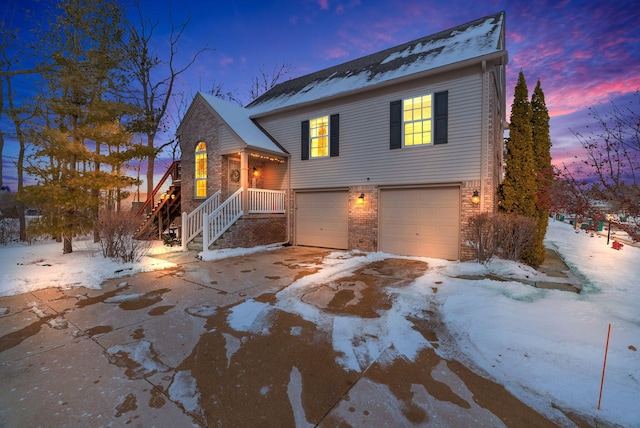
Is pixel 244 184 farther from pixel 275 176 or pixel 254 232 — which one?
pixel 275 176

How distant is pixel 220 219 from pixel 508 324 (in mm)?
8471

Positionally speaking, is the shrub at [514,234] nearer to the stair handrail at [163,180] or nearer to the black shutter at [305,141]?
the black shutter at [305,141]

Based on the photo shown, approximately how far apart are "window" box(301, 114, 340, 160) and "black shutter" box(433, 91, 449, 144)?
339 cm

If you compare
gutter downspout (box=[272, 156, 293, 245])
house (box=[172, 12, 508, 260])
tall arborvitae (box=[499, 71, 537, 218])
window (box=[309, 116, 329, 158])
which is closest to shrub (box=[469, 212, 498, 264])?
house (box=[172, 12, 508, 260])

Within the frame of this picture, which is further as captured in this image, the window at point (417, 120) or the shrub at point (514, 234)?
the window at point (417, 120)

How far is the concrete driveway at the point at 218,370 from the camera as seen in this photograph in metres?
2.11

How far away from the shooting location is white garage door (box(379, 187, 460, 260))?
8.45 meters

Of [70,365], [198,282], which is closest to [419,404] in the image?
A: [70,365]

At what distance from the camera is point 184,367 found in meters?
2.75

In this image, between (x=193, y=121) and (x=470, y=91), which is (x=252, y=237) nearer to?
(x=193, y=121)

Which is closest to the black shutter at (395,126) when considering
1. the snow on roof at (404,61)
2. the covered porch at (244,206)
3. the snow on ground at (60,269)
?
the snow on roof at (404,61)

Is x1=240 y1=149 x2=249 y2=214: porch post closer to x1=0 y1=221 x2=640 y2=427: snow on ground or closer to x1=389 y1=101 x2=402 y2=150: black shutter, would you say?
x1=0 y1=221 x2=640 y2=427: snow on ground

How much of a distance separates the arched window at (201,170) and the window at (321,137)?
4106 mm

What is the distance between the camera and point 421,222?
29.5 ft
